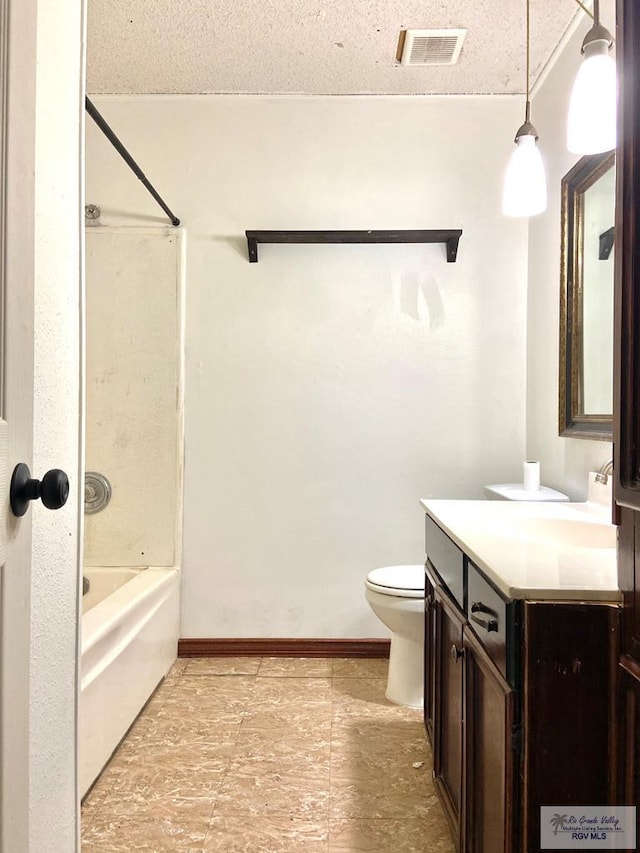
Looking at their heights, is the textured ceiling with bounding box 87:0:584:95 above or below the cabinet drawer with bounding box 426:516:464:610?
above

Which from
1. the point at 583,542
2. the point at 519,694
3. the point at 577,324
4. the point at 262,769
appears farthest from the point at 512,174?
the point at 262,769

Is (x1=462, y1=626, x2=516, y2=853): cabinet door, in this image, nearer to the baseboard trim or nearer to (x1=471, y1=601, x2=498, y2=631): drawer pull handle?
(x1=471, y1=601, x2=498, y2=631): drawer pull handle

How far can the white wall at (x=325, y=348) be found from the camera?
2863 mm

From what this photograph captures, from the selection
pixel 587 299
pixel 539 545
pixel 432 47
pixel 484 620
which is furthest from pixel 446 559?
pixel 432 47

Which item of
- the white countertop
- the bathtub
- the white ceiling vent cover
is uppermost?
the white ceiling vent cover

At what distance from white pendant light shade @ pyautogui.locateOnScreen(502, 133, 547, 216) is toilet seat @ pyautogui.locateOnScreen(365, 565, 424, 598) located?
4.23ft

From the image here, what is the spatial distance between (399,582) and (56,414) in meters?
1.53

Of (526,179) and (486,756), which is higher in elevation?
(526,179)

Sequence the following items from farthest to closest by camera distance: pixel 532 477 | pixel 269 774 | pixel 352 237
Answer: pixel 352 237 < pixel 532 477 < pixel 269 774

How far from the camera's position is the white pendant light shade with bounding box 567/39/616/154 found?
132 cm

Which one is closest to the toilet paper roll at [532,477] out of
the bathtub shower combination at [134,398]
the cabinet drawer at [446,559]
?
the cabinet drawer at [446,559]

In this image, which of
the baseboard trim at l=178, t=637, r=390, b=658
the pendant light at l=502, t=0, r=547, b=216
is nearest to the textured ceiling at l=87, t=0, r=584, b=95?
the pendant light at l=502, t=0, r=547, b=216

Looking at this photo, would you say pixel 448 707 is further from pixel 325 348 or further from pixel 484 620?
pixel 325 348

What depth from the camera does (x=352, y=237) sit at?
278 cm
